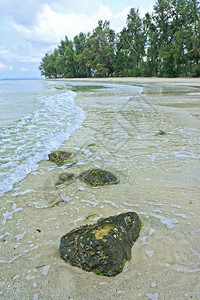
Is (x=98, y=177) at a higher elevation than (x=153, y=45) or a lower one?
lower

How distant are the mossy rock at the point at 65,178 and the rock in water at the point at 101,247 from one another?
4.05ft

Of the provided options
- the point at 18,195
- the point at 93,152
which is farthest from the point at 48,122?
the point at 18,195

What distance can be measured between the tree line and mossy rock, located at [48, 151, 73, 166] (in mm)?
36532

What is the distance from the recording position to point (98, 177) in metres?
3.06

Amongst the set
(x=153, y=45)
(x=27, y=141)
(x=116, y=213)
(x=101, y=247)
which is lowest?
(x=27, y=141)

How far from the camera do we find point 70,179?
10.4 feet

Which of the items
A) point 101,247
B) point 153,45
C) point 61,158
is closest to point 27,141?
point 61,158

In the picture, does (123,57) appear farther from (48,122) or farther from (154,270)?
(154,270)

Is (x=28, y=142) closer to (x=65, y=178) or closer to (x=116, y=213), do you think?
(x=65, y=178)

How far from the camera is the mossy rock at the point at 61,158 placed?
3839mm

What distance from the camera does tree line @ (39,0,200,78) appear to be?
3556cm

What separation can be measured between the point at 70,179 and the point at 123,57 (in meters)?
58.4

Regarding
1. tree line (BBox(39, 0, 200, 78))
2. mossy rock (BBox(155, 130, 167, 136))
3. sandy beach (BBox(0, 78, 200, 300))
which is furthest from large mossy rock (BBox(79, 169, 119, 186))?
tree line (BBox(39, 0, 200, 78))

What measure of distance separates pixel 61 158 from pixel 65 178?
32.9 inches
